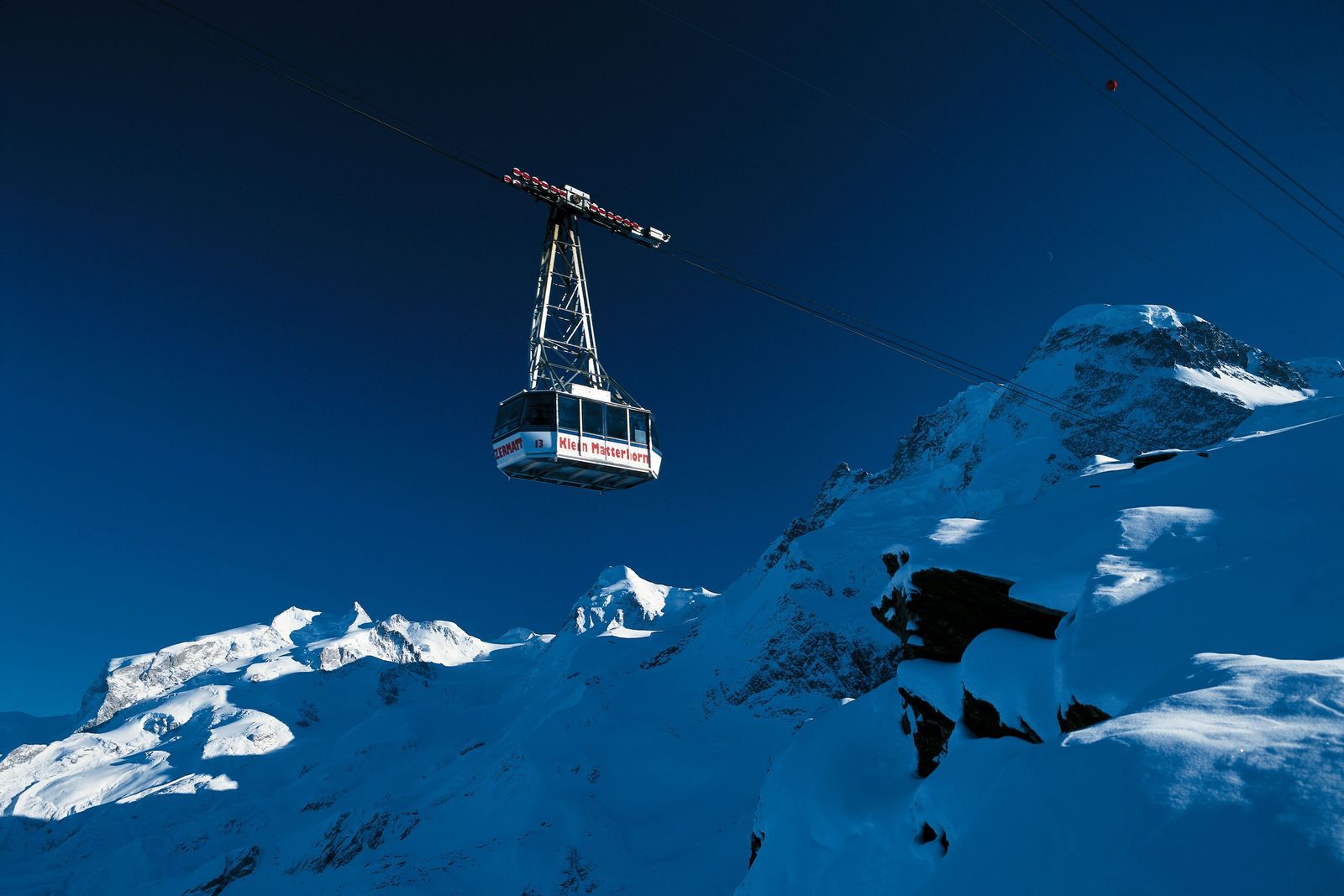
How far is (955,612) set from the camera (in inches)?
891

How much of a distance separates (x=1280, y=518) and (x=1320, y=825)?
45.3 ft

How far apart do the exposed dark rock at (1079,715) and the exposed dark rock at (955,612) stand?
4.90 m

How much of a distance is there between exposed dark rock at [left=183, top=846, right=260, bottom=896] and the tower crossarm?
151547mm

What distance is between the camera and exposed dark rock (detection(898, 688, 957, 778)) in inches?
860

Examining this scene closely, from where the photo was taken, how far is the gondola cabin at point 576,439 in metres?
22.1

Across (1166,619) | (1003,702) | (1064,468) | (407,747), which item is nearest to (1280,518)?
(1166,619)

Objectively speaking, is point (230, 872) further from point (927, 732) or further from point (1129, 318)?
point (1129, 318)

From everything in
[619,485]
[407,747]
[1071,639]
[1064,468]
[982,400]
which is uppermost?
[982,400]

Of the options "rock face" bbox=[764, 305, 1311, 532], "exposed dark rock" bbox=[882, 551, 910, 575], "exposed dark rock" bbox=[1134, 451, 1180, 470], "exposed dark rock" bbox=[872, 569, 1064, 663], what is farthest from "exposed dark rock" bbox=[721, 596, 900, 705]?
"exposed dark rock" bbox=[872, 569, 1064, 663]

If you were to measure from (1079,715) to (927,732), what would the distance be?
10926 mm

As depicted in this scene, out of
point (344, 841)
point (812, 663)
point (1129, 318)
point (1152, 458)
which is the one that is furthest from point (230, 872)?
point (1129, 318)

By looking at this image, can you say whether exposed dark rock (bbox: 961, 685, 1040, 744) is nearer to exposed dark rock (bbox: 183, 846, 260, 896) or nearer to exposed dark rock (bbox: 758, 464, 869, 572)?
exposed dark rock (bbox: 758, 464, 869, 572)

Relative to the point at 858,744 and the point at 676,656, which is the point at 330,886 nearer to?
the point at 676,656

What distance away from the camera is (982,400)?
15312 centimetres
